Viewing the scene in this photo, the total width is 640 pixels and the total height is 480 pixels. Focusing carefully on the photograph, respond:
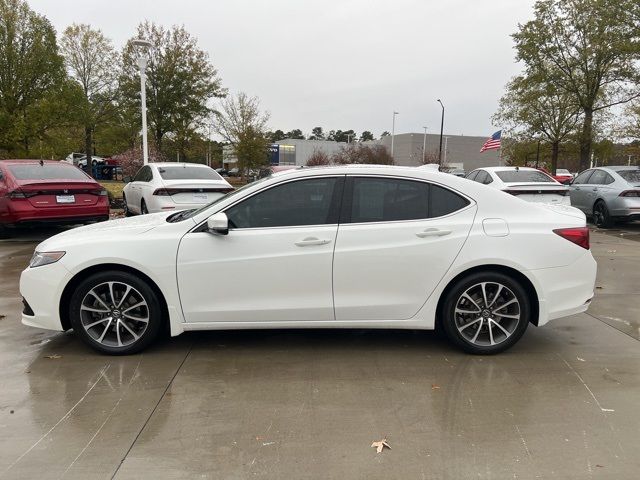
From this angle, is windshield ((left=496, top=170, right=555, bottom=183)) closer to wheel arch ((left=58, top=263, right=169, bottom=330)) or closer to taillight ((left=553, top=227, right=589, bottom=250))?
taillight ((left=553, top=227, right=589, bottom=250))

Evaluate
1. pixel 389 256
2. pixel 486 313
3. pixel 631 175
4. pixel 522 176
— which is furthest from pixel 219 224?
pixel 631 175

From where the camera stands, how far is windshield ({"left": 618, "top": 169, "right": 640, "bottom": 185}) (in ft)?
39.7

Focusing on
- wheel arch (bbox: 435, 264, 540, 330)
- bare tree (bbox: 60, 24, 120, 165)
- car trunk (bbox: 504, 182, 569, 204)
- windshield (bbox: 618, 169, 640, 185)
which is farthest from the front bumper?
bare tree (bbox: 60, 24, 120, 165)

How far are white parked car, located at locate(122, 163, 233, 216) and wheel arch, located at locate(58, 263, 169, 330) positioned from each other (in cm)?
530

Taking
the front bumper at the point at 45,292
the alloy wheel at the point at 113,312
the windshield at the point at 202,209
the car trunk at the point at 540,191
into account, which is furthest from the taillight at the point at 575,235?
the car trunk at the point at 540,191

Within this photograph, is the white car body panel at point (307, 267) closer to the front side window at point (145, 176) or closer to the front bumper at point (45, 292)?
the front bumper at point (45, 292)

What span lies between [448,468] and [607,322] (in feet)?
11.0

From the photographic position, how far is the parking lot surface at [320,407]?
280cm

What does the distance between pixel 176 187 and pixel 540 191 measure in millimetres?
7443

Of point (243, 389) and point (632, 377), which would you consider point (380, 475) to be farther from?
point (632, 377)

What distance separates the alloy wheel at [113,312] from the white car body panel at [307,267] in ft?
0.69

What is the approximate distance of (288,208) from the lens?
4230mm

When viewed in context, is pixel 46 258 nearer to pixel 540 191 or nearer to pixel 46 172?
pixel 46 172

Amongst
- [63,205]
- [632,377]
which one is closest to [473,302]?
[632,377]
